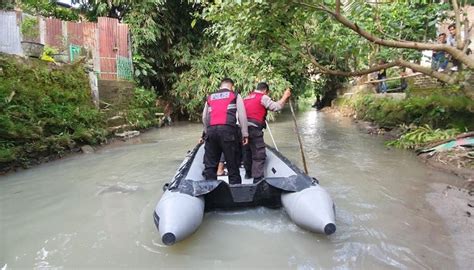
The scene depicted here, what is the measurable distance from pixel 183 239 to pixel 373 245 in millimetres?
1831

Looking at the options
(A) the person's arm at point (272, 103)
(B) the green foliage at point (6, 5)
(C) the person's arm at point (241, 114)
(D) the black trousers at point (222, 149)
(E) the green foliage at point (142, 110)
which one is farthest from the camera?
(E) the green foliage at point (142, 110)

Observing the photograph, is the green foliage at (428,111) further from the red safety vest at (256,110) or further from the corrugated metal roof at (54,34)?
the corrugated metal roof at (54,34)

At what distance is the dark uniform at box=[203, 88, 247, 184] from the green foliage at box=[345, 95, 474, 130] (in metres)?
5.48

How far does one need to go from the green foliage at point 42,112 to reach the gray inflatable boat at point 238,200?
3700mm

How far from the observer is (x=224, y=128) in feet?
13.9

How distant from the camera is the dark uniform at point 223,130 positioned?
14.0ft

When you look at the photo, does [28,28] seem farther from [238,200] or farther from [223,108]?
[238,200]

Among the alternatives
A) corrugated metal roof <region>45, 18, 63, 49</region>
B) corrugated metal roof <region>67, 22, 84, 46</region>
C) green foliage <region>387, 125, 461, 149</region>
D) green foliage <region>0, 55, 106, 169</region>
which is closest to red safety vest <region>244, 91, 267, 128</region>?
green foliage <region>0, 55, 106, 169</region>

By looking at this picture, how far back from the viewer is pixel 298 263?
123 inches

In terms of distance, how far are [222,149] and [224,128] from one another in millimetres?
287

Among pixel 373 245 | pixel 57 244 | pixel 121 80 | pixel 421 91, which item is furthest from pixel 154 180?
pixel 421 91

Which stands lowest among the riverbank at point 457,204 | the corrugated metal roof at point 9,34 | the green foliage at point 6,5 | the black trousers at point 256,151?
the riverbank at point 457,204

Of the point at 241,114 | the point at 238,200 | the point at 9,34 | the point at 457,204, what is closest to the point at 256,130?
the point at 241,114

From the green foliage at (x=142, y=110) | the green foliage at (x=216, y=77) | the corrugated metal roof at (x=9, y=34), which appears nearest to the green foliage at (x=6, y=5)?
the corrugated metal roof at (x=9, y=34)
